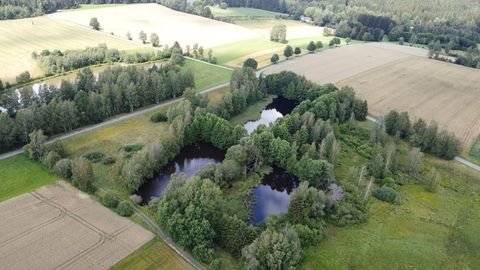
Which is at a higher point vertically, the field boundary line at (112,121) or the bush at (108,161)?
the field boundary line at (112,121)

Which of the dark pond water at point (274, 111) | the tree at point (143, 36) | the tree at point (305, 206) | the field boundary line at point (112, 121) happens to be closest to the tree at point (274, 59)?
the dark pond water at point (274, 111)

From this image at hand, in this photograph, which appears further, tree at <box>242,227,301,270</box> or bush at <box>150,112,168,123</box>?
bush at <box>150,112,168,123</box>

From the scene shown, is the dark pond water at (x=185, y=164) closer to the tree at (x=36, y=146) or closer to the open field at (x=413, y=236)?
the tree at (x=36, y=146)

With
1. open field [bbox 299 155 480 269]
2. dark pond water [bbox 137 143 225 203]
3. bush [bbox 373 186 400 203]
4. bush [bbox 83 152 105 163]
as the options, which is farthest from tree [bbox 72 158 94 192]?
bush [bbox 373 186 400 203]

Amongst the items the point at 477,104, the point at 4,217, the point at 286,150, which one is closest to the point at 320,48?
the point at 477,104

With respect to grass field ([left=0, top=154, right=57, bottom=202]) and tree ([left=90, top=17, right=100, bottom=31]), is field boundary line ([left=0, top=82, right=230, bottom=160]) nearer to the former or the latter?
grass field ([left=0, top=154, right=57, bottom=202])

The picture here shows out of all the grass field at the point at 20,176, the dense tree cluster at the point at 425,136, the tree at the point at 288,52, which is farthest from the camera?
the tree at the point at 288,52

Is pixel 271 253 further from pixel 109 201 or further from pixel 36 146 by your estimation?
pixel 36 146
